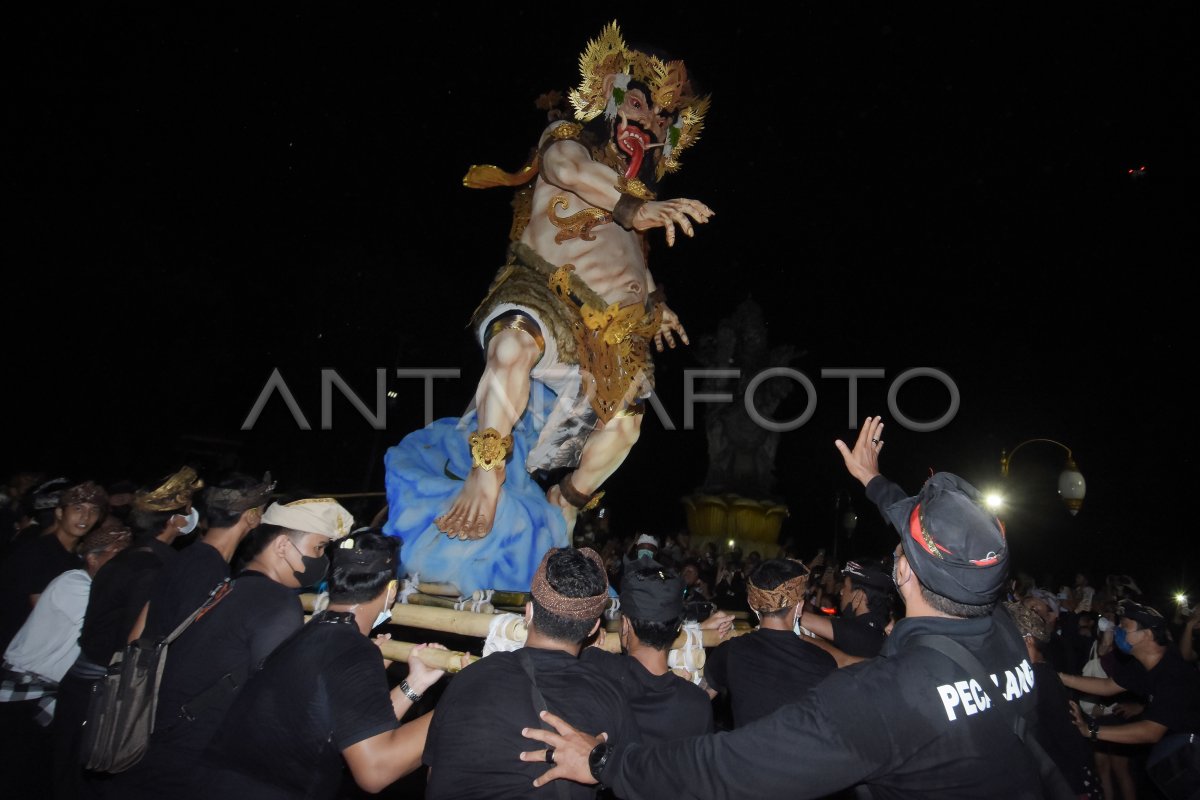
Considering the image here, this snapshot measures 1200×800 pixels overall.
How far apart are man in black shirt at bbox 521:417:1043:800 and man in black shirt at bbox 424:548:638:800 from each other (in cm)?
8

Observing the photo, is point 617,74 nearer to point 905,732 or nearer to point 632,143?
point 632,143

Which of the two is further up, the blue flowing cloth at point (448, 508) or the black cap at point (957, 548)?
the black cap at point (957, 548)

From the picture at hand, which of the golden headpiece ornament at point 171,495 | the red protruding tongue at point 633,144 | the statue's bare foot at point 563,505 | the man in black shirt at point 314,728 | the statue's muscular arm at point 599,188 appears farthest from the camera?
the statue's bare foot at point 563,505

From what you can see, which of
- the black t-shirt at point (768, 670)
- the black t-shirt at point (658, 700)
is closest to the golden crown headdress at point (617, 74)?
A: the black t-shirt at point (768, 670)

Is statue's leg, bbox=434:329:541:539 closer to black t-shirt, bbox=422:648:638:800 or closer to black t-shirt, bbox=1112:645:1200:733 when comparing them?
black t-shirt, bbox=422:648:638:800

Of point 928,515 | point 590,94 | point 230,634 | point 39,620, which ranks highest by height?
point 590,94

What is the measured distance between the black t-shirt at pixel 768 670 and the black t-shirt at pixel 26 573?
136 inches

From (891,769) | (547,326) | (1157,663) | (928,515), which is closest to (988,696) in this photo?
(891,769)

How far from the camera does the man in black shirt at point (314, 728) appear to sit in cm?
187

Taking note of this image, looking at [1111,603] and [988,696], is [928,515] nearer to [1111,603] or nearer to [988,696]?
[988,696]

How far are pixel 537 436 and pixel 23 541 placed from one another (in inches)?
120

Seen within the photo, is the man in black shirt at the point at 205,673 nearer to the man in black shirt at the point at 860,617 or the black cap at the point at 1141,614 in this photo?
the man in black shirt at the point at 860,617

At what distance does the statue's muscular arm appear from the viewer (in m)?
3.50

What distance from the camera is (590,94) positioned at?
4203 millimetres
